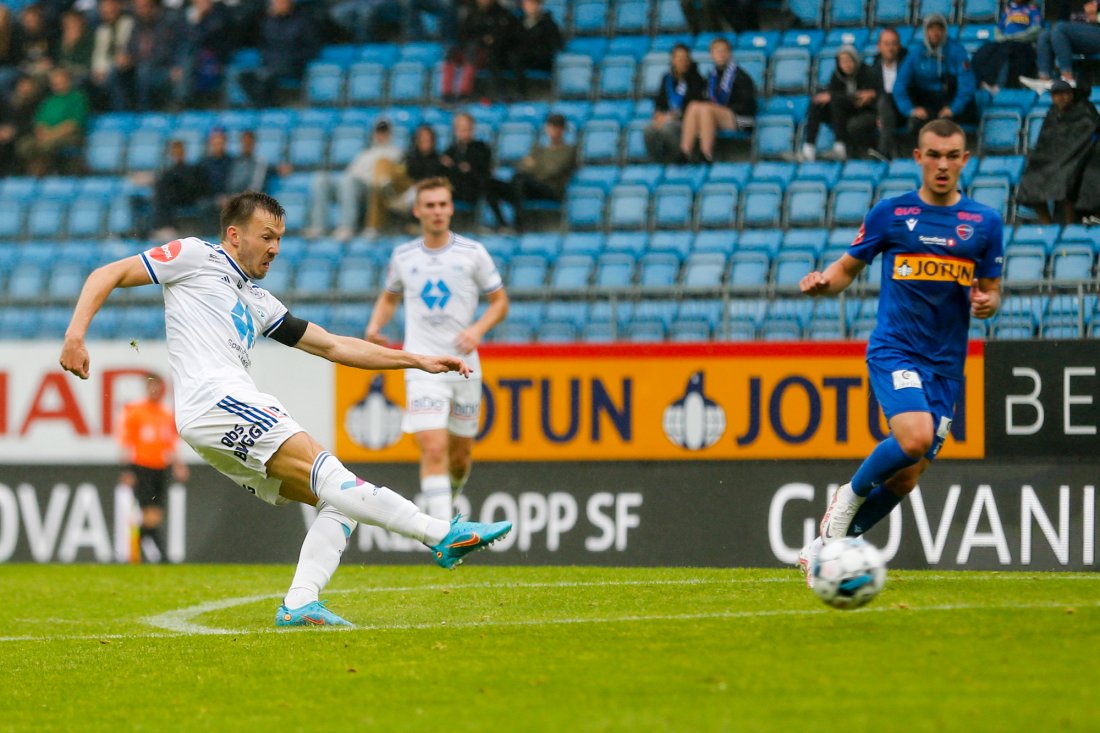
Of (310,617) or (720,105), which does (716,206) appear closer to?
(720,105)

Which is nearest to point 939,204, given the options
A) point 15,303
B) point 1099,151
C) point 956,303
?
point 956,303

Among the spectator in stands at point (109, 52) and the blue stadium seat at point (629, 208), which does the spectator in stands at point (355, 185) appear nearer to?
the blue stadium seat at point (629, 208)

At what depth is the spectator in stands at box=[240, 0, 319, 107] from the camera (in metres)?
22.2

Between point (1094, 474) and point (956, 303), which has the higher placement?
point (956, 303)

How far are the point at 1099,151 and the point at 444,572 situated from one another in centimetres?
720

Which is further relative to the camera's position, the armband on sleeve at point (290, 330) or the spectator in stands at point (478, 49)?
the spectator in stands at point (478, 49)

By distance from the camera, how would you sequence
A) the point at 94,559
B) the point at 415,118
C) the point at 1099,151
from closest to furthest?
the point at 1099,151, the point at 94,559, the point at 415,118

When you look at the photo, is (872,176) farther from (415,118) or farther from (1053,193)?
(415,118)

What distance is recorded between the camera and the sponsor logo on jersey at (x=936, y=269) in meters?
9.28

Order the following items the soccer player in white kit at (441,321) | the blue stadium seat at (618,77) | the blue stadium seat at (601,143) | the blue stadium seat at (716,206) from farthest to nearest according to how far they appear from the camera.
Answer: the blue stadium seat at (618,77)
the blue stadium seat at (601,143)
the blue stadium seat at (716,206)
the soccer player in white kit at (441,321)

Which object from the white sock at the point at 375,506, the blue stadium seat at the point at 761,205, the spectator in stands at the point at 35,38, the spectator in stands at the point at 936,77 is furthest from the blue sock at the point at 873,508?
the spectator in stands at the point at 35,38

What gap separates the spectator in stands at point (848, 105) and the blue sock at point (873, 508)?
27.9 ft

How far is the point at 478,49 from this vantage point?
20.7 m

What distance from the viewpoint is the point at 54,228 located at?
21.5m
